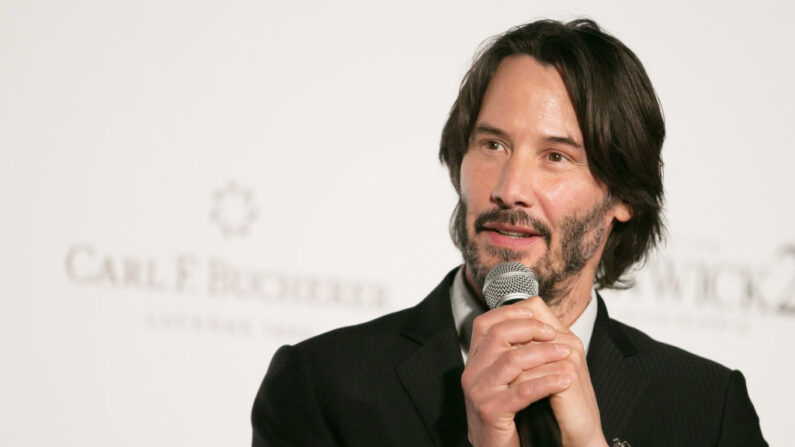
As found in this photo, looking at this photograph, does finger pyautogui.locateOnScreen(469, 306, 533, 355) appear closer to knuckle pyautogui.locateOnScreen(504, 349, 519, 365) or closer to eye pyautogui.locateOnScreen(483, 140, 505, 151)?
knuckle pyautogui.locateOnScreen(504, 349, 519, 365)

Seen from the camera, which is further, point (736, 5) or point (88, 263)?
point (736, 5)

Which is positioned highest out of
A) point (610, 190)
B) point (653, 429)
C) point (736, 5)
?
point (736, 5)

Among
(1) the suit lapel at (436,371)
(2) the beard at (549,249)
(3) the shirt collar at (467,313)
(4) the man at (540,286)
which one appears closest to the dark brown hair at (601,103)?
(4) the man at (540,286)

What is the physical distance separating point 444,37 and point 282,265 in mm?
1295

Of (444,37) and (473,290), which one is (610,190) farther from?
(444,37)

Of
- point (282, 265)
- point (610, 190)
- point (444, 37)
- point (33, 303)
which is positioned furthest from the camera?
point (444, 37)

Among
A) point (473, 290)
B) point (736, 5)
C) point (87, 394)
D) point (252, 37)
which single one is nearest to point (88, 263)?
point (87, 394)

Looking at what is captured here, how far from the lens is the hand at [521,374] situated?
1.92m

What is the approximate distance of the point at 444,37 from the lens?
4531mm

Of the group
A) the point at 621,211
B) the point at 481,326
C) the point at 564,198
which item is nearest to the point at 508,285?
the point at 481,326

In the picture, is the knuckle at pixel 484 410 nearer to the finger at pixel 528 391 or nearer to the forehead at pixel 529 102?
the finger at pixel 528 391

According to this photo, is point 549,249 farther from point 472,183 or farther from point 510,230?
point 472,183

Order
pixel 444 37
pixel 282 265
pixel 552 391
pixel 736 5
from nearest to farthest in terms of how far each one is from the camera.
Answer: pixel 552 391 < pixel 282 265 < pixel 444 37 < pixel 736 5

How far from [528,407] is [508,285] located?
10.7 inches
